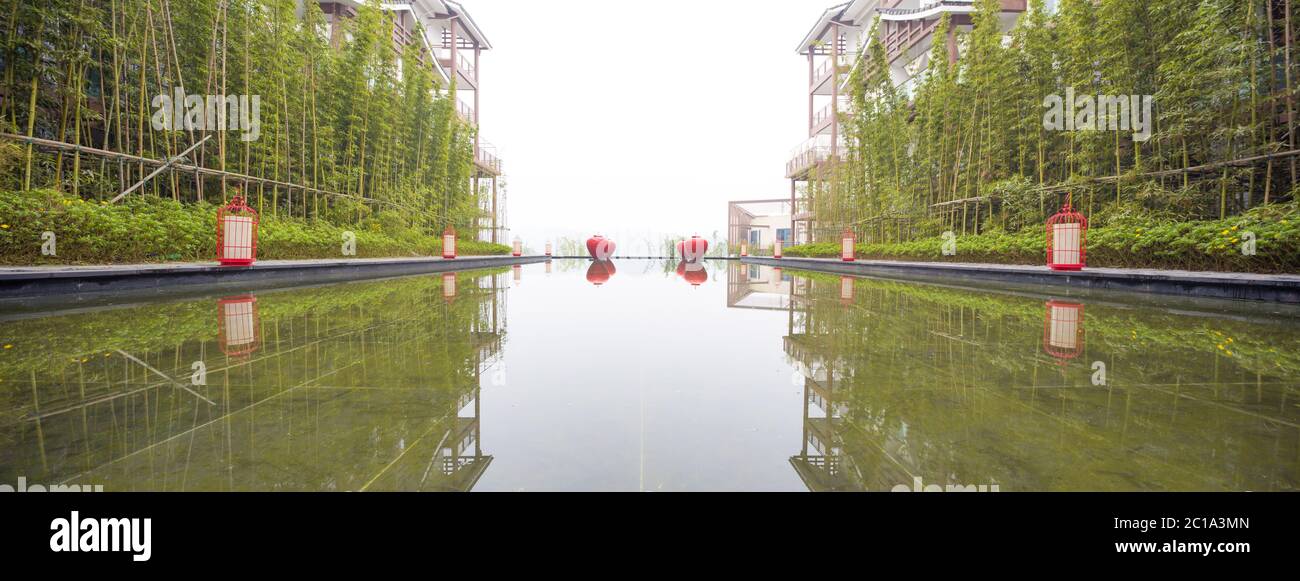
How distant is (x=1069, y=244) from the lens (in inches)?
244

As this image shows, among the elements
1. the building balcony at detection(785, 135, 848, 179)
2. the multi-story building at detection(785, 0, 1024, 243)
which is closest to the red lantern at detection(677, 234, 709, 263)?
the multi-story building at detection(785, 0, 1024, 243)

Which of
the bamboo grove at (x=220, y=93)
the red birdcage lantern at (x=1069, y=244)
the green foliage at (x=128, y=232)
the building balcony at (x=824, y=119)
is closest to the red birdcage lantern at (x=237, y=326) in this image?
the green foliage at (x=128, y=232)

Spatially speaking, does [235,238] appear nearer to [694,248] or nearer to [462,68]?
[694,248]

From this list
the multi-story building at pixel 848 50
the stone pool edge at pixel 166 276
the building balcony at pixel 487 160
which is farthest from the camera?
the building balcony at pixel 487 160

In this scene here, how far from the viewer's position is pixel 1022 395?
1680 mm

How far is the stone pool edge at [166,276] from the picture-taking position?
156 inches

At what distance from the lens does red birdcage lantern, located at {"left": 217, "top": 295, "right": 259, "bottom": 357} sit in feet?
7.91

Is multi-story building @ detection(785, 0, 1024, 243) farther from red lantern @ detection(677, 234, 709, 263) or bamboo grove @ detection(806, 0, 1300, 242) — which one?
red lantern @ detection(677, 234, 709, 263)

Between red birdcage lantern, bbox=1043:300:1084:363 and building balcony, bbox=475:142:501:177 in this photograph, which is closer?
red birdcage lantern, bbox=1043:300:1084:363

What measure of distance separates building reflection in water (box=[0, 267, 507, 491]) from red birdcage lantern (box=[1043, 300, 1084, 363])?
2.45 m

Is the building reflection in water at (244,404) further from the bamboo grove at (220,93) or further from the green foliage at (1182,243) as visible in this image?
the green foliage at (1182,243)

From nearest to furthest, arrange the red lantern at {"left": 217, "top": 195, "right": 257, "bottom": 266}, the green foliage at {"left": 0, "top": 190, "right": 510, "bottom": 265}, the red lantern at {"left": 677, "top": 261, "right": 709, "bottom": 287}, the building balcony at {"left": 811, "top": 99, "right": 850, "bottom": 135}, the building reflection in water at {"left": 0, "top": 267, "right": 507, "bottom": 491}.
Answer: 1. the building reflection in water at {"left": 0, "top": 267, "right": 507, "bottom": 491}
2. the green foliage at {"left": 0, "top": 190, "right": 510, "bottom": 265}
3. the red lantern at {"left": 217, "top": 195, "right": 257, "bottom": 266}
4. the red lantern at {"left": 677, "top": 261, "right": 709, "bottom": 287}
5. the building balcony at {"left": 811, "top": 99, "right": 850, "bottom": 135}

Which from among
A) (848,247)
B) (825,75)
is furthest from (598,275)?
(825,75)
